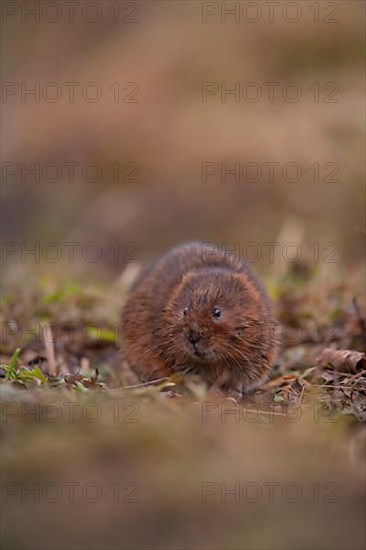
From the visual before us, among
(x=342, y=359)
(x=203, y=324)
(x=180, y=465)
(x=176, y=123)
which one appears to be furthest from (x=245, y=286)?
(x=176, y=123)

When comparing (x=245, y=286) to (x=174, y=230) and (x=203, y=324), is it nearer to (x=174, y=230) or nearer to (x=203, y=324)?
(x=203, y=324)

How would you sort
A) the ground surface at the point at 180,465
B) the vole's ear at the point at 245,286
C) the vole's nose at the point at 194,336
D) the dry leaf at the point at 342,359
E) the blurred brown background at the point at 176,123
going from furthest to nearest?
1. the blurred brown background at the point at 176,123
2. the vole's ear at the point at 245,286
3. the dry leaf at the point at 342,359
4. the vole's nose at the point at 194,336
5. the ground surface at the point at 180,465

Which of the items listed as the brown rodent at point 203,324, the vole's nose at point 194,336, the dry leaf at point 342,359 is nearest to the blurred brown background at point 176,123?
the brown rodent at point 203,324

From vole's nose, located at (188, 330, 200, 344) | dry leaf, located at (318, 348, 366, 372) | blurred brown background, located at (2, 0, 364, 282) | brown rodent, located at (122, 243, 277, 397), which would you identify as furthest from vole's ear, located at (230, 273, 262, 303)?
blurred brown background, located at (2, 0, 364, 282)

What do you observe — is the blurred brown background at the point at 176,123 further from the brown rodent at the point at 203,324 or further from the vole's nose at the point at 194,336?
the vole's nose at the point at 194,336

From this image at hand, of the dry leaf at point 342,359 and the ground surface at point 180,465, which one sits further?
the dry leaf at point 342,359

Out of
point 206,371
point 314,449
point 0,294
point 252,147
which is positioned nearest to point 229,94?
point 252,147

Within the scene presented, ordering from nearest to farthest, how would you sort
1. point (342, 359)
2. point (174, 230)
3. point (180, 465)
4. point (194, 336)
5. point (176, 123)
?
point (180, 465) → point (194, 336) → point (342, 359) → point (174, 230) → point (176, 123)
